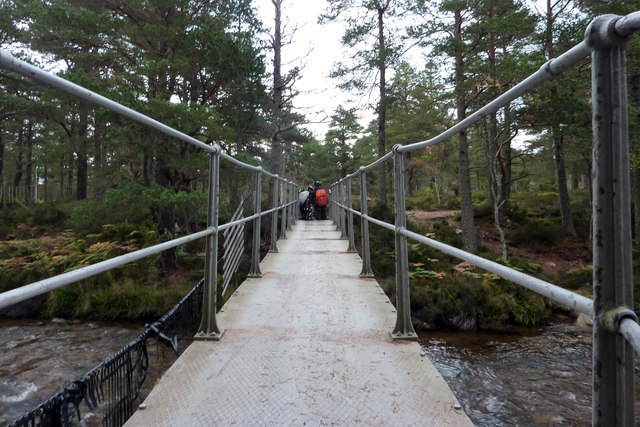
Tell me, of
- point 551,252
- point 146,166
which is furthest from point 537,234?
point 146,166

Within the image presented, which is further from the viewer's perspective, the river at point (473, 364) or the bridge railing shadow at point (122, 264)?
the river at point (473, 364)

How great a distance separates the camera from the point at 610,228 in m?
0.66

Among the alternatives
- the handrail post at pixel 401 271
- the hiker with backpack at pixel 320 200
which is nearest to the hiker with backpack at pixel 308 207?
the hiker with backpack at pixel 320 200

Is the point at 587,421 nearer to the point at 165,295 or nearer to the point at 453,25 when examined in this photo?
the point at 165,295

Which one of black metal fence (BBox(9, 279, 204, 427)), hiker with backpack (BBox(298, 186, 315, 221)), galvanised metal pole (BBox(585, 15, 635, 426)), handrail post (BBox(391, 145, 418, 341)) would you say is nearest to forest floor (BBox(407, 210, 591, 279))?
hiker with backpack (BBox(298, 186, 315, 221))

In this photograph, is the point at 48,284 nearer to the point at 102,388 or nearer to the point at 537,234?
the point at 102,388

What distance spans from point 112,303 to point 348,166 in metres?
23.6

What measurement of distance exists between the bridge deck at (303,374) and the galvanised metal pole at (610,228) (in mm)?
812

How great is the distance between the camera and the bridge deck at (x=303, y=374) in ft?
4.59

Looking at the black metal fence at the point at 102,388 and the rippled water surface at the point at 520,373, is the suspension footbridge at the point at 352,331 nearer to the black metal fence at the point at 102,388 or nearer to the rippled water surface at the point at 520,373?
the black metal fence at the point at 102,388

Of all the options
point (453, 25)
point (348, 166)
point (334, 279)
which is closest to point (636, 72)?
point (453, 25)

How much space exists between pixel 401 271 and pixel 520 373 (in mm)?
4475

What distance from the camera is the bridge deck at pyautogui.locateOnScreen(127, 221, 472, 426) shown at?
1398 mm

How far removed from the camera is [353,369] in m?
1.77
